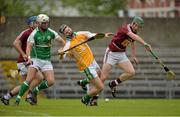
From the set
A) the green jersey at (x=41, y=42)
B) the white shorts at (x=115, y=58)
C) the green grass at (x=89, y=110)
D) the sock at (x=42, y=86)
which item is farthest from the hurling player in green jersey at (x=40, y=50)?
the white shorts at (x=115, y=58)

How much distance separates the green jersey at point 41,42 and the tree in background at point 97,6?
140 ft

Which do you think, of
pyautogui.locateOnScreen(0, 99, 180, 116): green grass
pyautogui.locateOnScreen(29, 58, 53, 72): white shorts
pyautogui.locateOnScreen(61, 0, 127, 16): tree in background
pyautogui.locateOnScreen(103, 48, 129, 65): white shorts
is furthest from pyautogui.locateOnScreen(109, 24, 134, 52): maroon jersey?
pyautogui.locateOnScreen(61, 0, 127, 16): tree in background

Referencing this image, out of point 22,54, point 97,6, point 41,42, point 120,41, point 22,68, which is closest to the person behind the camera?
point 41,42

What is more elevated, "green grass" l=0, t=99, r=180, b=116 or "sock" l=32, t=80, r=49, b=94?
"sock" l=32, t=80, r=49, b=94

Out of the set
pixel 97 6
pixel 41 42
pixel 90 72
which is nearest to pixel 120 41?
pixel 90 72

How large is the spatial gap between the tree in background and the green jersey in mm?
42645

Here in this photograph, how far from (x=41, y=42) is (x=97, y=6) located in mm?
44073

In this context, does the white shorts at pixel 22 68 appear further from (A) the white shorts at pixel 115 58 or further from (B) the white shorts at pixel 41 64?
(A) the white shorts at pixel 115 58

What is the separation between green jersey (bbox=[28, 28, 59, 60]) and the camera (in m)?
24.4

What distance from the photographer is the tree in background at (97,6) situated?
67625 mm

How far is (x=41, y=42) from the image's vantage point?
2450 centimetres

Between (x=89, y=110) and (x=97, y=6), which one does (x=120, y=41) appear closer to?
(x=89, y=110)

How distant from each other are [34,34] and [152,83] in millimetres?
12578

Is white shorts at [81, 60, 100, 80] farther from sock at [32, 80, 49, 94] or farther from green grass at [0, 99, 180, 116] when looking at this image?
sock at [32, 80, 49, 94]
